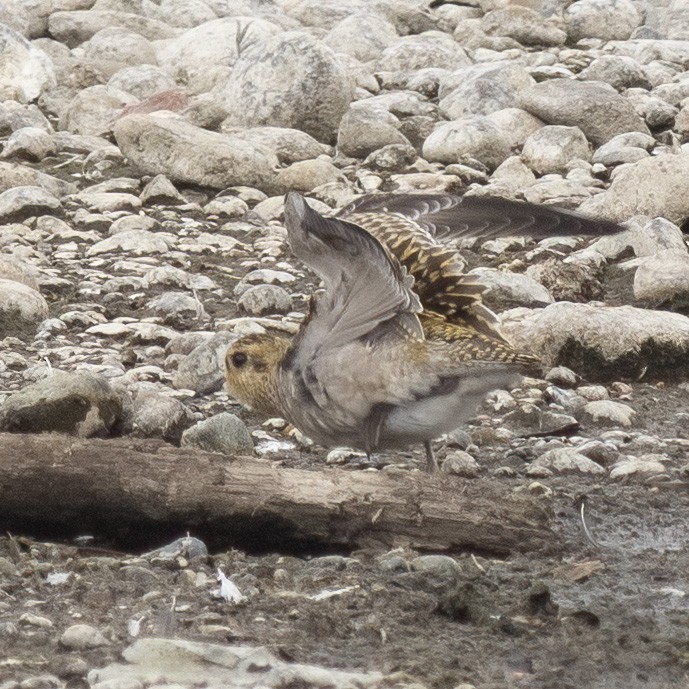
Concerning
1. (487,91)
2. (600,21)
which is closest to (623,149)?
(487,91)

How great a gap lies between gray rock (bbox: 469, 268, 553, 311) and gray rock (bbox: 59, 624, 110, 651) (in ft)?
16.2

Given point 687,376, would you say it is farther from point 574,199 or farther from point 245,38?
point 245,38

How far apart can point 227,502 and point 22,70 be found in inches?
365

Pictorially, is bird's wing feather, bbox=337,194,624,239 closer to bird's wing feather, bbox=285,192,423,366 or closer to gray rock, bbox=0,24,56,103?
bird's wing feather, bbox=285,192,423,366

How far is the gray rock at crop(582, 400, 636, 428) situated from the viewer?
25.6 feet

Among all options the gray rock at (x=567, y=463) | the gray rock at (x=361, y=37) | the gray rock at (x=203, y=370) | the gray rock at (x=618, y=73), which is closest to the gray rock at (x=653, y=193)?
the gray rock at (x=203, y=370)

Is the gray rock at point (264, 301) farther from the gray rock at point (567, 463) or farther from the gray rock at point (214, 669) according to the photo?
the gray rock at point (214, 669)

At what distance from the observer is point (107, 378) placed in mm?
8141

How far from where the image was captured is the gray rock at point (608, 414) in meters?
7.80

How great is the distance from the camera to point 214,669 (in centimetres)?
450

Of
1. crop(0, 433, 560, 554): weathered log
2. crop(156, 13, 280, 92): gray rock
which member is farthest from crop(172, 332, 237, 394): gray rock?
crop(156, 13, 280, 92): gray rock

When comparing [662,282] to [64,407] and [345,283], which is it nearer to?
[345,283]

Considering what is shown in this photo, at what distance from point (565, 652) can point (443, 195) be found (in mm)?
2879

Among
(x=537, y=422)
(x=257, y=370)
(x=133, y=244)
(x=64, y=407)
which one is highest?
(x=257, y=370)
